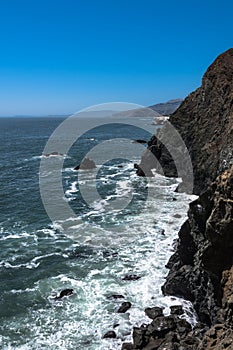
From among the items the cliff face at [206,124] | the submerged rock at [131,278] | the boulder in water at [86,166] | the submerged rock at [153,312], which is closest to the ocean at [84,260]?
the submerged rock at [131,278]

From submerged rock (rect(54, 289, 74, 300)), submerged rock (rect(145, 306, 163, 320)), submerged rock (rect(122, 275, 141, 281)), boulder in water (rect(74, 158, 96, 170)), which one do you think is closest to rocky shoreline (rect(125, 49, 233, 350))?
submerged rock (rect(145, 306, 163, 320))

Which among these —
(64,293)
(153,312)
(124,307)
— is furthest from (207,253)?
(64,293)

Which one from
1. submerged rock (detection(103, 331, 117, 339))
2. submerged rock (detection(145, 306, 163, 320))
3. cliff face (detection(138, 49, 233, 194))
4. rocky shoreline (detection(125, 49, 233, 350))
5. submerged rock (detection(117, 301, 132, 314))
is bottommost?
submerged rock (detection(103, 331, 117, 339))

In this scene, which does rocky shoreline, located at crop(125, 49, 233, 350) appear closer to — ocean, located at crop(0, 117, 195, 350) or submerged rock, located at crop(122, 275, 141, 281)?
ocean, located at crop(0, 117, 195, 350)

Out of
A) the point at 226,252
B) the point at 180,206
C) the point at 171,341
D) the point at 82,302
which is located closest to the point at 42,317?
the point at 82,302

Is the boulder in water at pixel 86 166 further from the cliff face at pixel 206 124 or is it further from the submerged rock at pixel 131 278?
the submerged rock at pixel 131 278

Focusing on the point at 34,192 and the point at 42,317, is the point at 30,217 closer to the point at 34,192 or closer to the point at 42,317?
the point at 34,192
